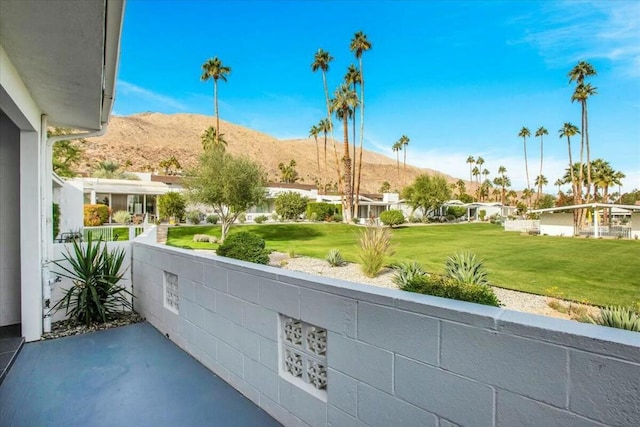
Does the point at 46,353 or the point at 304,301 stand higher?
the point at 304,301

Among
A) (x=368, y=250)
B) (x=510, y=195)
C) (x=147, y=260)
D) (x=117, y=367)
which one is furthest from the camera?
(x=510, y=195)

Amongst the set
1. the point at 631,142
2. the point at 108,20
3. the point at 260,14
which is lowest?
the point at 108,20

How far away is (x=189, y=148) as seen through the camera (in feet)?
271

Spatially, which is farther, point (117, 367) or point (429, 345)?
point (117, 367)

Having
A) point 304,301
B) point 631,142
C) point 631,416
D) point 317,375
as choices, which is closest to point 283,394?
point 317,375

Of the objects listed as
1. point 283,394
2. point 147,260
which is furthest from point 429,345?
point 147,260

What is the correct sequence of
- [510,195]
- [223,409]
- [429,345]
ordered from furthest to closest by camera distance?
1. [510,195]
2. [223,409]
3. [429,345]

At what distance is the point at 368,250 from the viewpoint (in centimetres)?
1138

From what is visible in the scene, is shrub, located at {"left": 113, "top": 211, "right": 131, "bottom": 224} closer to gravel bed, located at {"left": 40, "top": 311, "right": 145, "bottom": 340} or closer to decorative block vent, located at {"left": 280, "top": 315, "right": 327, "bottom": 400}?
gravel bed, located at {"left": 40, "top": 311, "right": 145, "bottom": 340}

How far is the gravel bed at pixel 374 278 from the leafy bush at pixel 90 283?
8.99ft

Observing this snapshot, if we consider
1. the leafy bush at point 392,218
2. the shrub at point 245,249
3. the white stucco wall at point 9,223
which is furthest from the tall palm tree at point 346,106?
the white stucco wall at point 9,223

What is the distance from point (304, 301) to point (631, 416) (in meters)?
1.69

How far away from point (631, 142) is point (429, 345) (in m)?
62.1

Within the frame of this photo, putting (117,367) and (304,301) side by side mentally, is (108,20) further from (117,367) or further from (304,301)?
(117,367)
